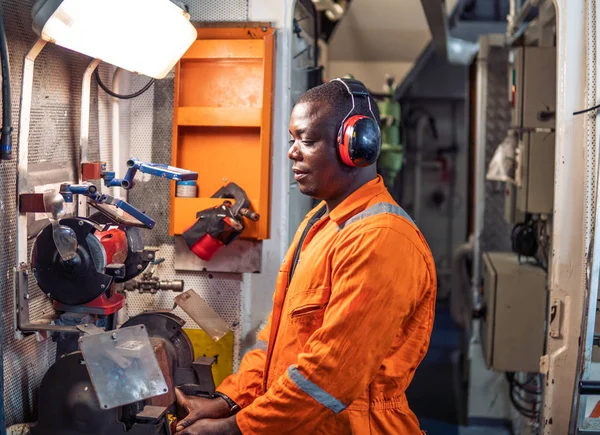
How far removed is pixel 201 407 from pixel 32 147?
114 centimetres

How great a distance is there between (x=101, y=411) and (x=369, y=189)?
3.80 ft

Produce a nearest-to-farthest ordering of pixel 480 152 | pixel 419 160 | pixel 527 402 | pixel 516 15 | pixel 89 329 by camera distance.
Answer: pixel 89 329
pixel 527 402
pixel 516 15
pixel 480 152
pixel 419 160

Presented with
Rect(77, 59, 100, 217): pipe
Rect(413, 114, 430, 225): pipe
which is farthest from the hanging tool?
Rect(413, 114, 430, 225): pipe

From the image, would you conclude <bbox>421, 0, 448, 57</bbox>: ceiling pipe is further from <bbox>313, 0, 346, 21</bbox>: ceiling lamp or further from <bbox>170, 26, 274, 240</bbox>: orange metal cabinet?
<bbox>170, 26, 274, 240</bbox>: orange metal cabinet

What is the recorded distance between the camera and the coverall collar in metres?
2.19

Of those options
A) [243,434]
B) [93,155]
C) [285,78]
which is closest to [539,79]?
[285,78]

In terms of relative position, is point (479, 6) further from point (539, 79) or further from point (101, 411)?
point (101, 411)

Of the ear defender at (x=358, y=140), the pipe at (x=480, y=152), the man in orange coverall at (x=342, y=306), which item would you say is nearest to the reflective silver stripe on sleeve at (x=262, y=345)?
the man in orange coverall at (x=342, y=306)

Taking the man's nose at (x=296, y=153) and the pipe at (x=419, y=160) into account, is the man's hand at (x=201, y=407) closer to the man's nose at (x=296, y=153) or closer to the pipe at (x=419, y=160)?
the man's nose at (x=296, y=153)

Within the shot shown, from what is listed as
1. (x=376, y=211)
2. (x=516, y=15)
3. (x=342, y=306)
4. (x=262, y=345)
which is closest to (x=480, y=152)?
(x=516, y=15)

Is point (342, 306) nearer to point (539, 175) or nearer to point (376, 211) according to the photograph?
point (376, 211)

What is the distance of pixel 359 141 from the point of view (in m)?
2.11

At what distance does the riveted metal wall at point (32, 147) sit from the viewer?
8.04 feet

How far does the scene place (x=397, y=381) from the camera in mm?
2121
